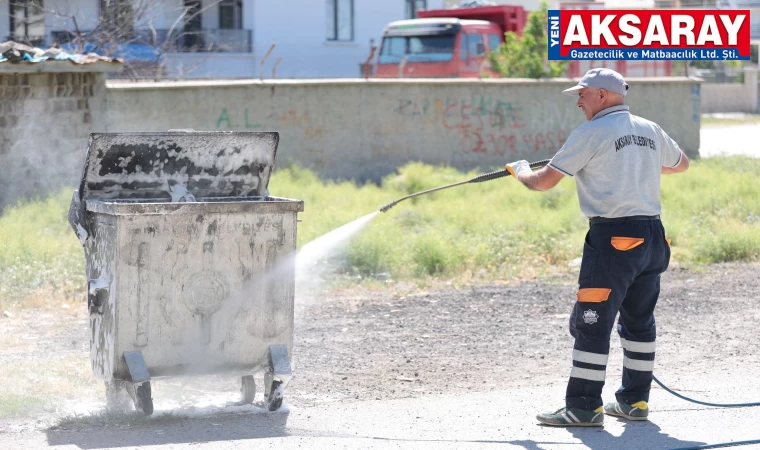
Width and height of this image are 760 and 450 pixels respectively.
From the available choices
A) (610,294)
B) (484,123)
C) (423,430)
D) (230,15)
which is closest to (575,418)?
(610,294)

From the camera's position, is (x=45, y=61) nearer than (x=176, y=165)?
No

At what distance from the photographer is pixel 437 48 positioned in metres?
21.9

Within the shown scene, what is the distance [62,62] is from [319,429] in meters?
8.78

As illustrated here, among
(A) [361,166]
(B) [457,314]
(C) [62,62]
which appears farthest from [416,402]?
(A) [361,166]

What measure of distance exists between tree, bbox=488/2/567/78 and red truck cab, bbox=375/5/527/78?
53 centimetres

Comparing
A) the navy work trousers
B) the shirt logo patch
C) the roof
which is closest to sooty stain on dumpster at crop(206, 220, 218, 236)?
the navy work trousers

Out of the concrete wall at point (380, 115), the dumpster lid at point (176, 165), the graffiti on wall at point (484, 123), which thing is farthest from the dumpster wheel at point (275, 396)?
the graffiti on wall at point (484, 123)

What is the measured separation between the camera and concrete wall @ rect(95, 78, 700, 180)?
14078 millimetres

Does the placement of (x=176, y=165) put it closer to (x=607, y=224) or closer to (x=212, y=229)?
(x=212, y=229)

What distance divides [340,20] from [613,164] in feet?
94.1

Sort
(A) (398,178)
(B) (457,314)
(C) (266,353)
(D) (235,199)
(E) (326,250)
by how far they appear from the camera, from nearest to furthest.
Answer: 1. (C) (266,353)
2. (D) (235,199)
3. (B) (457,314)
4. (E) (326,250)
5. (A) (398,178)

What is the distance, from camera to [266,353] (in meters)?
5.04

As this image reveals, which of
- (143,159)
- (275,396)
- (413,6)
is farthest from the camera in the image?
(413,6)

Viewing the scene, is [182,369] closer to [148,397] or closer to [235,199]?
[148,397]
